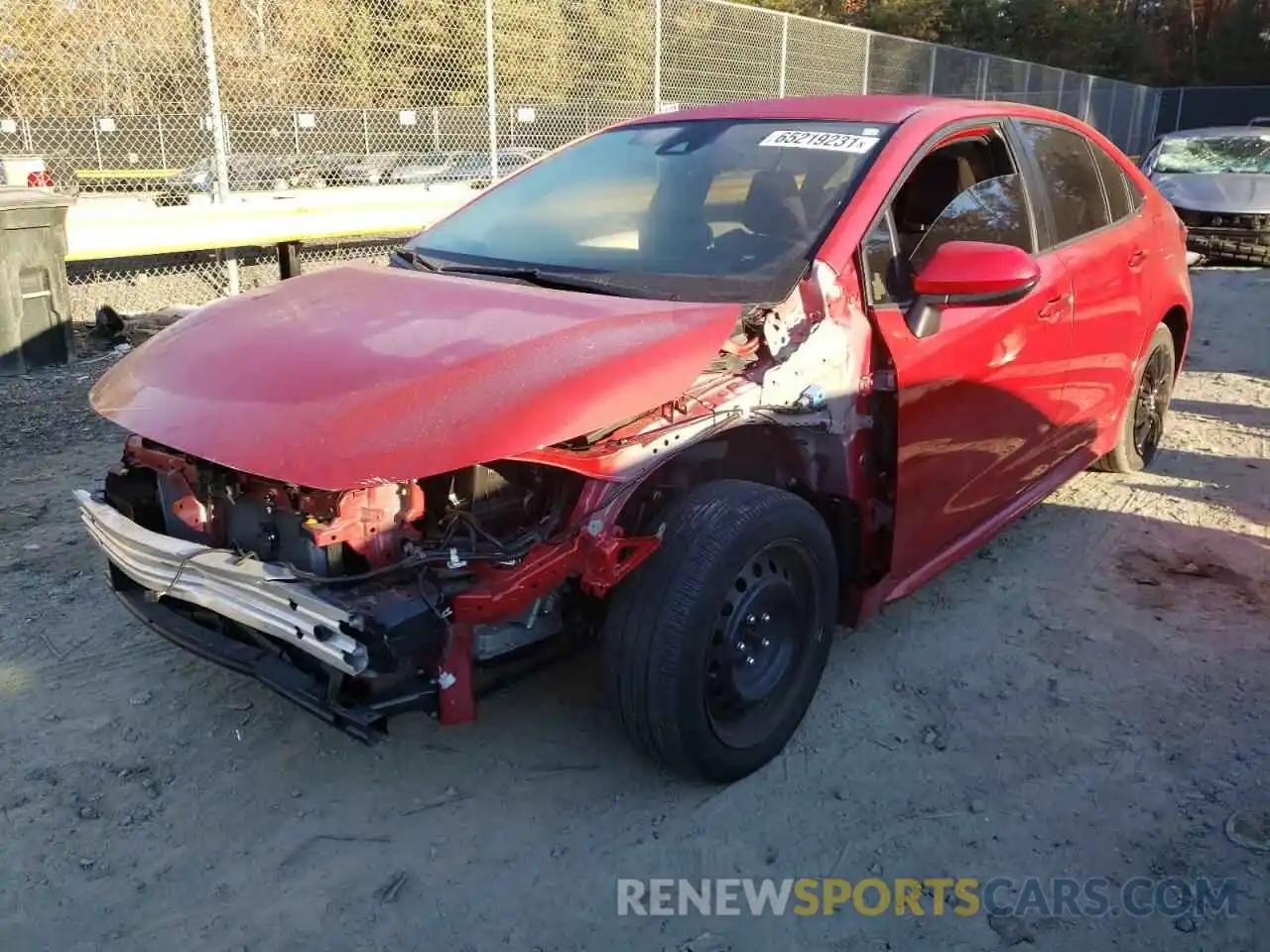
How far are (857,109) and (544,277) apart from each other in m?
1.33

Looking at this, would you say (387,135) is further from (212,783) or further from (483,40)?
(212,783)

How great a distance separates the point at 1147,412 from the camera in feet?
17.4

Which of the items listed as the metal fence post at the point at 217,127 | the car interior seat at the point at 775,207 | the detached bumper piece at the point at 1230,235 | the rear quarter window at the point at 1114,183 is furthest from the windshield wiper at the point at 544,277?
the detached bumper piece at the point at 1230,235

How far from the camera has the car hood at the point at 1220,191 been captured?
1191 centimetres

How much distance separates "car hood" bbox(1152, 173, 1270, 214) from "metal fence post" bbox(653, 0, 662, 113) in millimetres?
6192

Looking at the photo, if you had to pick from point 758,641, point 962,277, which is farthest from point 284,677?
point 962,277

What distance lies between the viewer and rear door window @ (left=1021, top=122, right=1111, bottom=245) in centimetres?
401

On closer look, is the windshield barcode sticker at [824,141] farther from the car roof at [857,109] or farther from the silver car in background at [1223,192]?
the silver car in background at [1223,192]

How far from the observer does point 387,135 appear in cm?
919

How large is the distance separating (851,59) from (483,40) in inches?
267

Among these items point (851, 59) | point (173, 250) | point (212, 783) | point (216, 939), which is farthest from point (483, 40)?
point (216, 939)

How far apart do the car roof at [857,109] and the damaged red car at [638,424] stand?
2 cm

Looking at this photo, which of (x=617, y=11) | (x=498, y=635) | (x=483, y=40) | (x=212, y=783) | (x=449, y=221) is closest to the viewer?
(x=498, y=635)

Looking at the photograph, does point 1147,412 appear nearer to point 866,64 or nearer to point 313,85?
point 313,85
